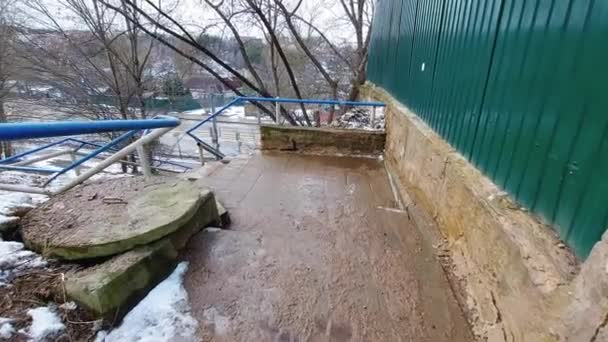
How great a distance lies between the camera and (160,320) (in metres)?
1.45

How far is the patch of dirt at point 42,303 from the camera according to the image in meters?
1.29

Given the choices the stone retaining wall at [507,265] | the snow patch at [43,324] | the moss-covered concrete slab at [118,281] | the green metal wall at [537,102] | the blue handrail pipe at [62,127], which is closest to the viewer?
the stone retaining wall at [507,265]

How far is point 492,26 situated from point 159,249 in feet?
7.33

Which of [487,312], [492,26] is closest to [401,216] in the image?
[487,312]

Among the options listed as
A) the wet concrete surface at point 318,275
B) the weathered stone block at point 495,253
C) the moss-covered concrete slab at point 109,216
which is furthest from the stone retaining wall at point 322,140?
the moss-covered concrete slab at point 109,216

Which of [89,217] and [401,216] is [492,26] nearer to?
[401,216]

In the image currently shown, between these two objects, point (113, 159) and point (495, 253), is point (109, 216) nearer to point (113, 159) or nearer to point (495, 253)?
point (113, 159)

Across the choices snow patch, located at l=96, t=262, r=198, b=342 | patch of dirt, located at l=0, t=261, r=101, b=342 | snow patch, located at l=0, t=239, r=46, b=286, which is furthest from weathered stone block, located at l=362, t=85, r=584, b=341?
snow patch, located at l=0, t=239, r=46, b=286

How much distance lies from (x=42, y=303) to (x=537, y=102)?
233 centimetres

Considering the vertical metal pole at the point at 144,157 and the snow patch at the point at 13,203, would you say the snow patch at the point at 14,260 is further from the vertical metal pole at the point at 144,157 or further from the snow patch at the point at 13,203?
the vertical metal pole at the point at 144,157

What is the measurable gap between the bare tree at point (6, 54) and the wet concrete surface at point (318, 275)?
35.1 ft

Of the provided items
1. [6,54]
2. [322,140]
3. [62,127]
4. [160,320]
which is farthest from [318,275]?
[6,54]

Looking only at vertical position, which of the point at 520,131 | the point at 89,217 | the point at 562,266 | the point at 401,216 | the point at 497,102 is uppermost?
the point at 497,102

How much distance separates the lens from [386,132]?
432 cm
